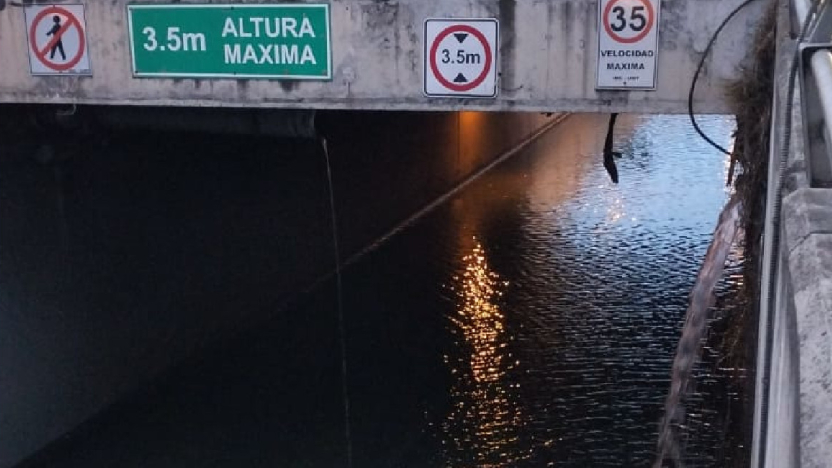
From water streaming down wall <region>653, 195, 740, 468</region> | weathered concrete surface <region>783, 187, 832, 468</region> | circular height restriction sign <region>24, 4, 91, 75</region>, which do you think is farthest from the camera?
circular height restriction sign <region>24, 4, 91, 75</region>

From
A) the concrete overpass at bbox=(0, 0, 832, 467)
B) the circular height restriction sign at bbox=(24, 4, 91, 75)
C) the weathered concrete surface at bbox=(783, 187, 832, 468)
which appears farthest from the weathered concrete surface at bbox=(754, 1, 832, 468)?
the circular height restriction sign at bbox=(24, 4, 91, 75)

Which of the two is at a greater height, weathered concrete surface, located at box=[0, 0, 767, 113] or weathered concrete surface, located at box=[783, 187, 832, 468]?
weathered concrete surface, located at box=[0, 0, 767, 113]

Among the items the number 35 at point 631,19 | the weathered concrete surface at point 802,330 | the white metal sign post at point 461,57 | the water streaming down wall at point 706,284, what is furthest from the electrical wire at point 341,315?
the weathered concrete surface at point 802,330

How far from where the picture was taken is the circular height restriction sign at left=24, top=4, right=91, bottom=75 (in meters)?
6.71

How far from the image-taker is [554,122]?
25.5m

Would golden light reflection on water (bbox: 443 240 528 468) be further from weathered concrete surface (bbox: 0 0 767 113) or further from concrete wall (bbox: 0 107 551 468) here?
weathered concrete surface (bbox: 0 0 767 113)

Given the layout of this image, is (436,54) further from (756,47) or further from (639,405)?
(639,405)

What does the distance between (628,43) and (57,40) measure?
4156 millimetres

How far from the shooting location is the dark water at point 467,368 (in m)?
8.70

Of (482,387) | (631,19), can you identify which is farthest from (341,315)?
(631,19)

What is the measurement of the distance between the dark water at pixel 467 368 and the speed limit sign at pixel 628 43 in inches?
93.2

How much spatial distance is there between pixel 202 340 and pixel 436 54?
5910 millimetres

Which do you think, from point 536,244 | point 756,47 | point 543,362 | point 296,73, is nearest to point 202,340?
point 543,362

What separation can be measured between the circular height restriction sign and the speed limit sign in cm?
375
